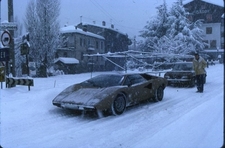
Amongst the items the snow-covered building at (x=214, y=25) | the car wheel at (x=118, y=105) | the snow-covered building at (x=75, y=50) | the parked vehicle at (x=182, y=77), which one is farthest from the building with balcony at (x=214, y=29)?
the snow-covered building at (x=75, y=50)

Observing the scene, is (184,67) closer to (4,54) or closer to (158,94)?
(158,94)

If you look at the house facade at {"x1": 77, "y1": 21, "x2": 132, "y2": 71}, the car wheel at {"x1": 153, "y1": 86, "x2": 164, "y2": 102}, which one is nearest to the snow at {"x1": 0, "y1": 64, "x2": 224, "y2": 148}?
the car wheel at {"x1": 153, "y1": 86, "x2": 164, "y2": 102}

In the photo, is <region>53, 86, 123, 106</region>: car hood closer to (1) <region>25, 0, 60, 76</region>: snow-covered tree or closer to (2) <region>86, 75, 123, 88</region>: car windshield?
(2) <region>86, 75, 123, 88</region>: car windshield

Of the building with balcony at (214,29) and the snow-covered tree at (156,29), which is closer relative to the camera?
the building with balcony at (214,29)

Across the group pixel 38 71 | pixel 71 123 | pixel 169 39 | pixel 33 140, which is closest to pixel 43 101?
pixel 71 123

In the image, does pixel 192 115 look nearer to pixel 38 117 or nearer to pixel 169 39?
pixel 38 117

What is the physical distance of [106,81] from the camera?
8078mm

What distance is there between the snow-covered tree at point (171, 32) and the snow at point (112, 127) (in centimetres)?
2062

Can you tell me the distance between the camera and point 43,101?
8.35 meters

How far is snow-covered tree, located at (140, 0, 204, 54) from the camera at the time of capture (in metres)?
27.9

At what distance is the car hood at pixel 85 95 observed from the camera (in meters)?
6.68

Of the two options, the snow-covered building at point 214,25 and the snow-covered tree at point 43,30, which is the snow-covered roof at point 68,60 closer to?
the snow-covered tree at point 43,30

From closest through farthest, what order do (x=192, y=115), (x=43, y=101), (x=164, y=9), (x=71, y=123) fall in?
(x=192, y=115), (x=71, y=123), (x=43, y=101), (x=164, y=9)

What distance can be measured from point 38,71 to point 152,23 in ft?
52.7
